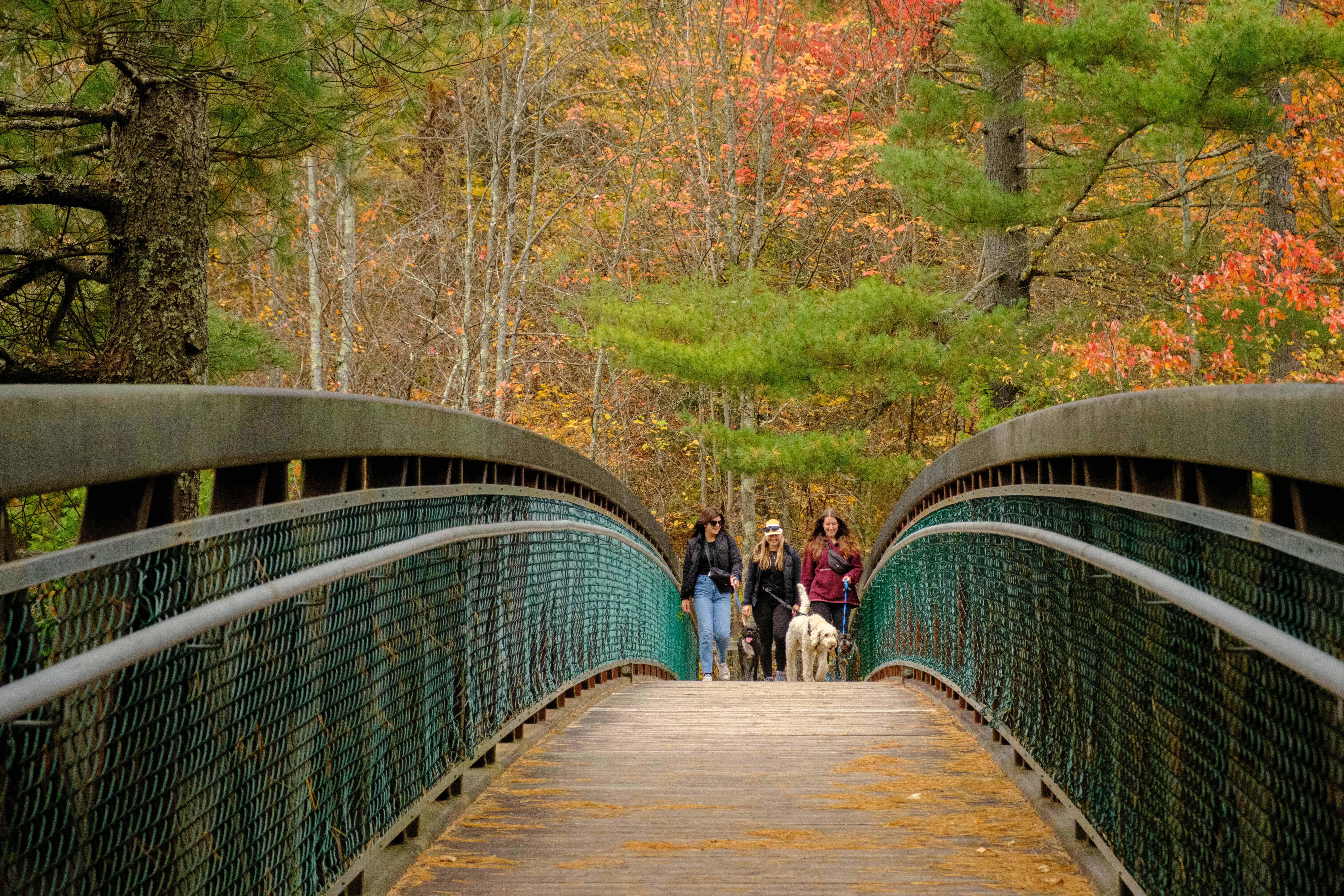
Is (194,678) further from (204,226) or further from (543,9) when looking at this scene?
(543,9)

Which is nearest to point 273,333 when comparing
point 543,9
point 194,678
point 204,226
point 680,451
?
point 543,9

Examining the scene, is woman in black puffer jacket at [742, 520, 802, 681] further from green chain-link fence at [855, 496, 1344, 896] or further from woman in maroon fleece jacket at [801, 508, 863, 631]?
green chain-link fence at [855, 496, 1344, 896]

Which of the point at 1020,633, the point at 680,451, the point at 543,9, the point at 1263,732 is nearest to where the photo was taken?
the point at 1263,732

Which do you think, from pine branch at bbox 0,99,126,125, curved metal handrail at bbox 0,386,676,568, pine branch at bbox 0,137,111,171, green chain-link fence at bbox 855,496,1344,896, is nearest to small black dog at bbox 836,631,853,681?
green chain-link fence at bbox 855,496,1344,896

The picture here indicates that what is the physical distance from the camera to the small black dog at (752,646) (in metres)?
12.6

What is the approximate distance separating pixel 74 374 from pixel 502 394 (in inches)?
512

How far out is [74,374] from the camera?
6453 millimetres

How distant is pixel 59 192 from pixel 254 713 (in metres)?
4.47

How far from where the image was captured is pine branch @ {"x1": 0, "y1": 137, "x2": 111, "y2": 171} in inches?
267

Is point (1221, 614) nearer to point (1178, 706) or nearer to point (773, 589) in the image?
point (1178, 706)

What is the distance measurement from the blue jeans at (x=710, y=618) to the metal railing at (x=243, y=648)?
291 inches

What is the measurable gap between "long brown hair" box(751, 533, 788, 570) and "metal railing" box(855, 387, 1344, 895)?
6.82 meters

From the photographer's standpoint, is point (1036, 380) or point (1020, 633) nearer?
point (1020, 633)

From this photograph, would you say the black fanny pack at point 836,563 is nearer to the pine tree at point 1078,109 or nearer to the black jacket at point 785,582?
the black jacket at point 785,582
